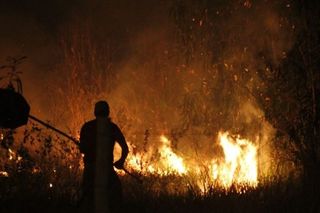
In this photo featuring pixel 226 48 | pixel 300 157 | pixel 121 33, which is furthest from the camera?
pixel 121 33

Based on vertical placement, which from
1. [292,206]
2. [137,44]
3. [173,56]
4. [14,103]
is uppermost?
[137,44]

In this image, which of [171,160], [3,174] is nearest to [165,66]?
[171,160]

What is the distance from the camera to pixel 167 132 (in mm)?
15859

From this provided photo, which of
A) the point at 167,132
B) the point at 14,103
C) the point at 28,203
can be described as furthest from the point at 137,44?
the point at 14,103

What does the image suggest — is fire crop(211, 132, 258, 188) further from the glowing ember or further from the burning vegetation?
the glowing ember

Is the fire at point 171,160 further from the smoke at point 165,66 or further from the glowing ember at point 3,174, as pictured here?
the glowing ember at point 3,174

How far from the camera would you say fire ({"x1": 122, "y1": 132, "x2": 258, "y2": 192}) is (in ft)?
34.7

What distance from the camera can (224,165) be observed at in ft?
38.9

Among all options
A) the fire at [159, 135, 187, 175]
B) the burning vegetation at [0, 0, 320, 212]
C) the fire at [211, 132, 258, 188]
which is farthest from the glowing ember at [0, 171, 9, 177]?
the fire at [159, 135, 187, 175]

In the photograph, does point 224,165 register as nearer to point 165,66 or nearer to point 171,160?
point 171,160

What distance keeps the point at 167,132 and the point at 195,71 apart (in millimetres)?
3590

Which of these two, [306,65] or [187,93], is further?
[187,93]

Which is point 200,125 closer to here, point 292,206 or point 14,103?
point 292,206

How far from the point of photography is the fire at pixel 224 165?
10.6 metres
